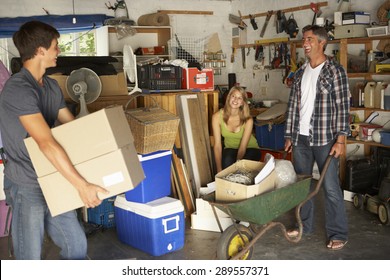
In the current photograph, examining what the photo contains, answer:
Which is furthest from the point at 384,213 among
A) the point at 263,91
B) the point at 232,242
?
the point at 263,91

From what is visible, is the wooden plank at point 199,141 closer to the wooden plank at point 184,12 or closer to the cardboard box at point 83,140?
the cardboard box at point 83,140

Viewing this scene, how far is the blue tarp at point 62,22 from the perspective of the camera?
7.37m

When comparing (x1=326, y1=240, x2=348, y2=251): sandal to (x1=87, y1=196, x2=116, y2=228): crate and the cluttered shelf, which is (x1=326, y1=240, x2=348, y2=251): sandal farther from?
(x1=87, y1=196, x2=116, y2=228): crate

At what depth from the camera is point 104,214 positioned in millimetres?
4766

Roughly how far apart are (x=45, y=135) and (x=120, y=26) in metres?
5.95

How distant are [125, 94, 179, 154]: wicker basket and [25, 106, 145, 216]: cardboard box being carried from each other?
1.46 metres

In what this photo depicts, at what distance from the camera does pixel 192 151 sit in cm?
511

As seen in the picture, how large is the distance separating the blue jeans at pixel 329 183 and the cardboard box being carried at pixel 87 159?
202 cm

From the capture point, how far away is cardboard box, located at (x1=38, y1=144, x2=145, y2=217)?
2.50 m

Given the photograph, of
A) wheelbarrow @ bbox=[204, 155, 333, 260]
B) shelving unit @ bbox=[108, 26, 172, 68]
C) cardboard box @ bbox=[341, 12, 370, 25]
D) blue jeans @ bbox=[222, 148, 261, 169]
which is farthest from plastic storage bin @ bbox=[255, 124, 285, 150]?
wheelbarrow @ bbox=[204, 155, 333, 260]

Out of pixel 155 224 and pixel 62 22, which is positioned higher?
pixel 62 22

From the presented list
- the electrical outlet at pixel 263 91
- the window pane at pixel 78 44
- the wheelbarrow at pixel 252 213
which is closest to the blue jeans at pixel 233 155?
the wheelbarrow at pixel 252 213

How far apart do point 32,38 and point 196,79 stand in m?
2.98

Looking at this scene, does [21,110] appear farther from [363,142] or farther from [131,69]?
[363,142]
